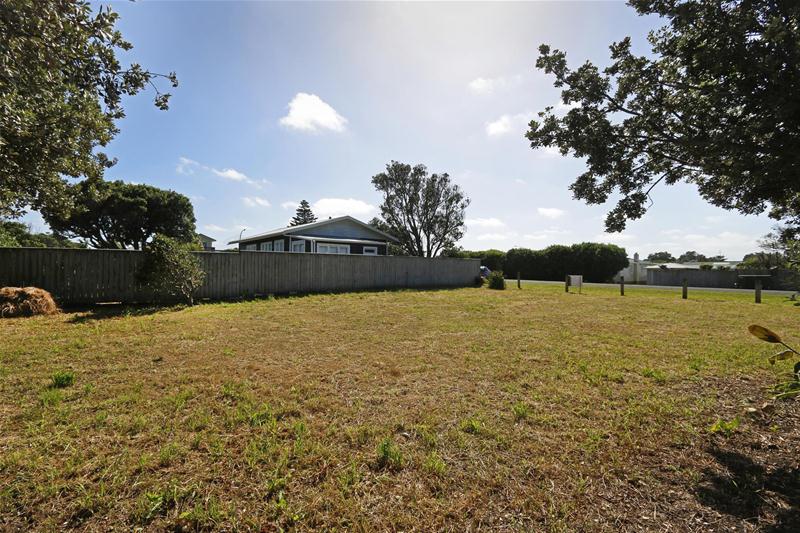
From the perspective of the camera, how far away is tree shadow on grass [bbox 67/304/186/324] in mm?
7415

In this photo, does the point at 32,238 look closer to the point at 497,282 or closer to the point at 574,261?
the point at 497,282

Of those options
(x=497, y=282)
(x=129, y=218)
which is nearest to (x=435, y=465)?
(x=497, y=282)

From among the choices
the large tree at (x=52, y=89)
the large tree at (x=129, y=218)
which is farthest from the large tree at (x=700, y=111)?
the large tree at (x=129, y=218)

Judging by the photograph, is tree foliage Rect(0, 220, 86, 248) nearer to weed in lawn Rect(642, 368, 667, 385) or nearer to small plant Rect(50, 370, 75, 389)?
small plant Rect(50, 370, 75, 389)

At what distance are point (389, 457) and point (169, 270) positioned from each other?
961cm

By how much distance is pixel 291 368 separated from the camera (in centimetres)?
432

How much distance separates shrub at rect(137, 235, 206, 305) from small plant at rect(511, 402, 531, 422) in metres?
9.90

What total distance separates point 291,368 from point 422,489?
2.73 metres

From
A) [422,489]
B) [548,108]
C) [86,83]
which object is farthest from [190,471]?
[548,108]

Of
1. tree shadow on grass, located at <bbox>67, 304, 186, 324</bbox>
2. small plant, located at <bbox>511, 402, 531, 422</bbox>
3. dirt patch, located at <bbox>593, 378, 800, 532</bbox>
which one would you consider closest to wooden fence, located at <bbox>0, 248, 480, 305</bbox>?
tree shadow on grass, located at <bbox>67, 304, 186, 324</bbox>

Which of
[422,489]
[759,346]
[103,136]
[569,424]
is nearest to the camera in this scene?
[422,489]

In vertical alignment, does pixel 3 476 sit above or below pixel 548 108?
below

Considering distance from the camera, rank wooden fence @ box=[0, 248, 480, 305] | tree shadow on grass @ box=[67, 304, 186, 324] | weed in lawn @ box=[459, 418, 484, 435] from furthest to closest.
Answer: wooden fence @ box=[0, 248, 480, 305], tree shadow on grass @ box=[67, 304, 186, 324], weed in lawn @ box=[459, 418, 484, 435]

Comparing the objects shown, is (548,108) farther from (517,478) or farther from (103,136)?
(103,136)
